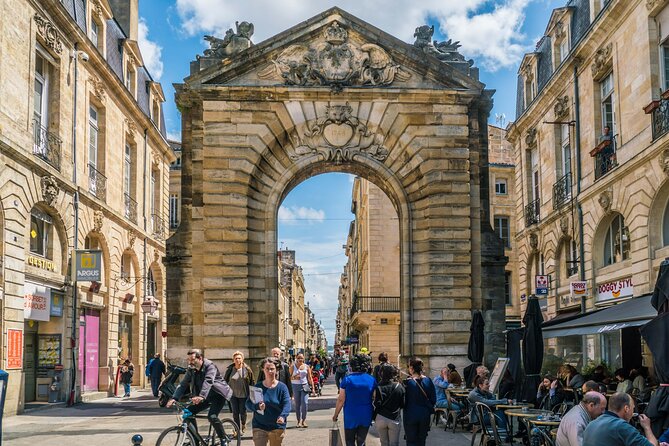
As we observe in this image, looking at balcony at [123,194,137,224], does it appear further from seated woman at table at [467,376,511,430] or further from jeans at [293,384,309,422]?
seated woman at table at [467,376,511,430]

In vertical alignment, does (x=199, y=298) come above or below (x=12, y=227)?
below

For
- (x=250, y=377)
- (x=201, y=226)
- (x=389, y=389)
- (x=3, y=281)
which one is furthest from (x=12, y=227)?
(x=389, y=389)

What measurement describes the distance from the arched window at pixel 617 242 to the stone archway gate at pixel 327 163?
3217 millimetres

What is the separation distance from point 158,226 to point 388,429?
87.3ft

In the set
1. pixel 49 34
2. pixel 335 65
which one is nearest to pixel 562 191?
pixel 335 65

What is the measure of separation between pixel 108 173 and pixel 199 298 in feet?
26.5

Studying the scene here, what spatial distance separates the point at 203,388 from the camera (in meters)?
11.0

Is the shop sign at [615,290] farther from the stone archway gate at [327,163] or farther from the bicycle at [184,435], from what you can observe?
the bicycle at [184,435]

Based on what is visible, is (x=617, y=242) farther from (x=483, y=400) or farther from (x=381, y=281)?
(x=381, y=281)

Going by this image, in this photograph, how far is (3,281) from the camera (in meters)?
18.0

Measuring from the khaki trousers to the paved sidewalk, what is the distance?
3.62m

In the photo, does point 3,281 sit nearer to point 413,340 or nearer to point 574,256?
point 413,340

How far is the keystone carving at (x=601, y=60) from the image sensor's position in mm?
22359

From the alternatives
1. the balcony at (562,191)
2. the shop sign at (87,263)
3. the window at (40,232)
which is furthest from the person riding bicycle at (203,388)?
the balcony at (562,191)
